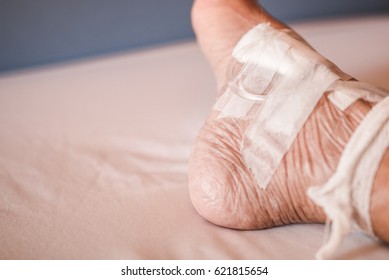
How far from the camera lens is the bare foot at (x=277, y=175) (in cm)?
57

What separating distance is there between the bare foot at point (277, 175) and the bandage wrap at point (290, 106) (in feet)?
0.04

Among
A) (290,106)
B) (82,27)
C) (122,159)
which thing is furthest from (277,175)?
(82,27)

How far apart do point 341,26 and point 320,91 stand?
123 cm

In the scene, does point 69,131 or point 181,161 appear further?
point 69,131

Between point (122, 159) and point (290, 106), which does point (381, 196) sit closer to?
point (290, 106)

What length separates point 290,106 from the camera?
613mm

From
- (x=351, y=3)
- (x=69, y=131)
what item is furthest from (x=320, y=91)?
(x=351, y=3)

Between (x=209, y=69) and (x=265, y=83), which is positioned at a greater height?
(x=265, y=83)

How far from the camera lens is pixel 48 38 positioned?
157 centimetres

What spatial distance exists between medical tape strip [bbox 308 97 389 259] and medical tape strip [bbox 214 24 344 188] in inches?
3.9

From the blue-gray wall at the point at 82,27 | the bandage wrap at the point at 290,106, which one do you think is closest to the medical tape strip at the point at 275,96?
the bandage wrap at the point at 290,106

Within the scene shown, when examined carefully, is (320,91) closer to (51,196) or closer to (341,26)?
(51,196)

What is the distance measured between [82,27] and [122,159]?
938 millimetres

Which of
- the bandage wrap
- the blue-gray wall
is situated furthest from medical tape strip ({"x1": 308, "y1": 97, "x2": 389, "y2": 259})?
the blue-gray wall
